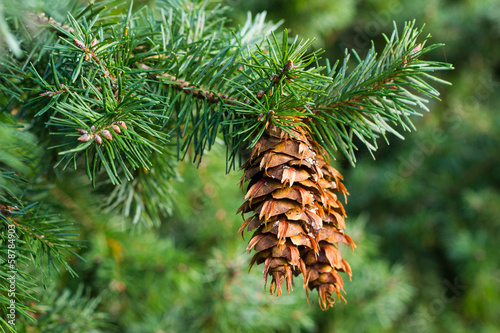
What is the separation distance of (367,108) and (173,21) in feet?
0.72

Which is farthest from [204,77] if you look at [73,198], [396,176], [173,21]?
[396,176]

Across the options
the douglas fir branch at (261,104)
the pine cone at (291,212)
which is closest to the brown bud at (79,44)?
the douglas fir branch at (261,104)

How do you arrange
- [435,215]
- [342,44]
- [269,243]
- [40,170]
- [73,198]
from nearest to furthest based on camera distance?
[269,243] → [40,170] → [73,198] → [435,215] → [342,44]

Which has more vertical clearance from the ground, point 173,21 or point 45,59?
point 173,21

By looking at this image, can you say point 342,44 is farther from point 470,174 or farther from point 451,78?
point 470,174

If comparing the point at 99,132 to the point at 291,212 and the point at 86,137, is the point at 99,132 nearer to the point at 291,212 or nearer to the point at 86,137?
the point at 86,137

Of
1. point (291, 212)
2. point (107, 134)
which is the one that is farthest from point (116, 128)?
point (291, 212)

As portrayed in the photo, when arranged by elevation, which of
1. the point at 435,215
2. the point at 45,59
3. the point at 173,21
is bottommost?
the point at 45,59

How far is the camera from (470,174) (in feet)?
3.80

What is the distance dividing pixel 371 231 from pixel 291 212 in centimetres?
100

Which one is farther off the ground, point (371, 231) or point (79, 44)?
point (371, 231)

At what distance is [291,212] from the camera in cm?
27

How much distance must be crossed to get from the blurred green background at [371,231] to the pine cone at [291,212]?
245 millimetres

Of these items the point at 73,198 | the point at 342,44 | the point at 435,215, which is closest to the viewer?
the point at 73,198
